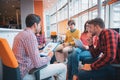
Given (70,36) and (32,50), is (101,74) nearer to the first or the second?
(32,50)

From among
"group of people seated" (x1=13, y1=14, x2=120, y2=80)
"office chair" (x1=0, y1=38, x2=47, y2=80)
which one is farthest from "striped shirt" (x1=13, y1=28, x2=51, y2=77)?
"office chair" (x1=0, y1=38, x2=47, y2=80)

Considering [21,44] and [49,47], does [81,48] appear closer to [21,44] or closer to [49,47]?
[49,47]

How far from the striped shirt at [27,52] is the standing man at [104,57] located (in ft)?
1.81

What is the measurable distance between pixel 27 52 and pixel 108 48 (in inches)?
33.1

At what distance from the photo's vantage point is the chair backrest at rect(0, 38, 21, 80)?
1.34 metres

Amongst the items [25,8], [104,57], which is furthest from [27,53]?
[25,8]

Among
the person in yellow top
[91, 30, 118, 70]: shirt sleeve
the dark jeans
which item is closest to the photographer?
[91, 30, 118, 70]: shirt sleeve

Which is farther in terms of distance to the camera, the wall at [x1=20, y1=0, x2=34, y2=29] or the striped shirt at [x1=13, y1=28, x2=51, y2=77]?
the wall at [x1=20, y1=0, x2=34, y2=29]

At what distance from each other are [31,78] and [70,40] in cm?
270

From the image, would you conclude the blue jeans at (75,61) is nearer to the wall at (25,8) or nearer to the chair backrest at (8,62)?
the chair backrest at (8,62)

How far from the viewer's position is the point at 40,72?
1.90 m

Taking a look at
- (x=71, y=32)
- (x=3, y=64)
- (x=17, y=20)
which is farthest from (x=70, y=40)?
(x=17, y=20)

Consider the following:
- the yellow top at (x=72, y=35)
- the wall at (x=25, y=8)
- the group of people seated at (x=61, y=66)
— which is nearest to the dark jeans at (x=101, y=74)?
the group of people seated at (x=61, y=66)

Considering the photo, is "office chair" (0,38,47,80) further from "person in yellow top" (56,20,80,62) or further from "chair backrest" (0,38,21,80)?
"person in yellow top" (56,20,80,62)
